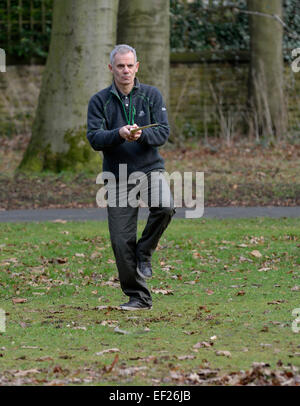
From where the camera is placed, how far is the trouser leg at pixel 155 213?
22.4 ft

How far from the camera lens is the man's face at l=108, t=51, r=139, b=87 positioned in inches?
259

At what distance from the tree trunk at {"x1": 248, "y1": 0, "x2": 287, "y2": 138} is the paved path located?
7.91 meters

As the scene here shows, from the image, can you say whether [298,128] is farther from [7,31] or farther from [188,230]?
[188,230]

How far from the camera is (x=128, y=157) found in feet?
22.0

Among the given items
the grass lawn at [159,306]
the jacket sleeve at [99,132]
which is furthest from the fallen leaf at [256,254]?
the jacket sleeve at [99,132]

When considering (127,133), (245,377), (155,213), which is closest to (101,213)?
(155,213)

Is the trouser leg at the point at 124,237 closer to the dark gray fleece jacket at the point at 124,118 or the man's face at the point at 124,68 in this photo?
the dark gray fleece jacket at the point at 124,118

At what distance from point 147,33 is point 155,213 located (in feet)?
40.9

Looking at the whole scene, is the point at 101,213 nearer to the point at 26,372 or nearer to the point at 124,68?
the point at 124,68

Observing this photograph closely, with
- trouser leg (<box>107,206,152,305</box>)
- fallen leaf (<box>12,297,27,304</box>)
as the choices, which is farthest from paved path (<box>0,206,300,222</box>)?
trouser leg (<box>107,206,152,305</box>)

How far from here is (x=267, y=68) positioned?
2128 cm

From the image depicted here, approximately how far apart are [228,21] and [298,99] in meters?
3.17

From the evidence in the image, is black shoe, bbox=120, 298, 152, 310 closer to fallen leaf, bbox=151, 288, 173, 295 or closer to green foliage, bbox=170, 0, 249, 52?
fallen leaf, bbox=151, 288, 173, 295

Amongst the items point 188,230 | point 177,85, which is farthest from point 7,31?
point 188,230
